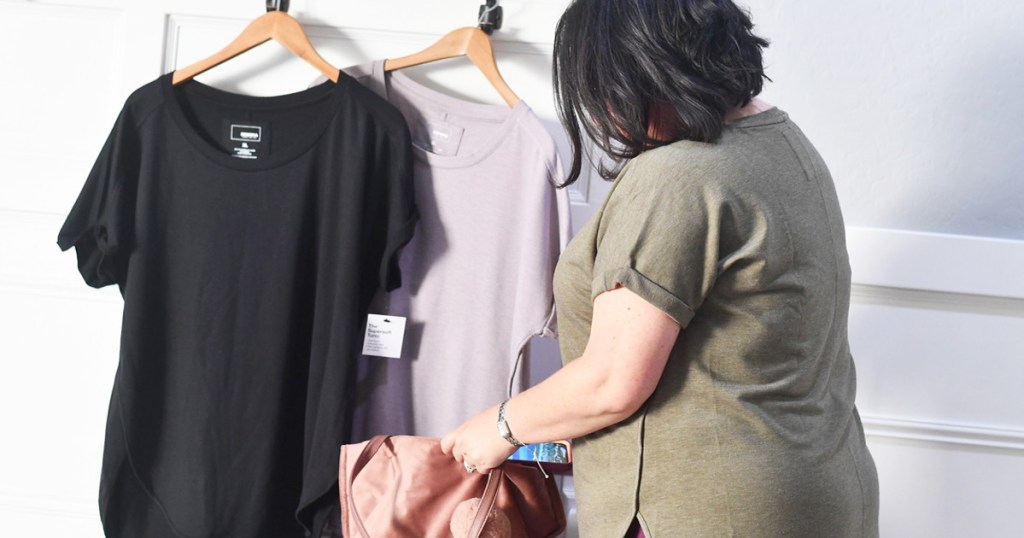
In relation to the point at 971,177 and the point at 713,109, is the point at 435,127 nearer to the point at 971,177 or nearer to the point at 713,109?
the point at 713,109

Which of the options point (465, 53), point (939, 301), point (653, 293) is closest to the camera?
point (653, 293)

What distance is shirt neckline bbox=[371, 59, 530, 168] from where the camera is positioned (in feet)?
4.81

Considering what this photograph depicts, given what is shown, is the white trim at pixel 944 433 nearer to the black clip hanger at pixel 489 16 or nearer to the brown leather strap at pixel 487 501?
the brown leather strap at pixel 487 501

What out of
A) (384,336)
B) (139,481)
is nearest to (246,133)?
(384,336)

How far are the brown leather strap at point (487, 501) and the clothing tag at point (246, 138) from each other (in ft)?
2.36

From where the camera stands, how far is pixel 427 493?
1.14 metres

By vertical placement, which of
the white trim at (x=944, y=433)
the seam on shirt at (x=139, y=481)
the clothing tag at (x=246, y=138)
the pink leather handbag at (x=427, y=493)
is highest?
the clothing tag at (x=246, y=138)

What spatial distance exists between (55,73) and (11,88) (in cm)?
9

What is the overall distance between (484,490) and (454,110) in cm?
69

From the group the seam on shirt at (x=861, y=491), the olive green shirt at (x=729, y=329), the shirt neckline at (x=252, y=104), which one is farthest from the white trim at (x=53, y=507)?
the seam on shirt at (x=861, y=491)

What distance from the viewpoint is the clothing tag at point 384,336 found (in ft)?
4.77

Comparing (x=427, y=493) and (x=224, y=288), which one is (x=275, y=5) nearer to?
(x=224, y=288)

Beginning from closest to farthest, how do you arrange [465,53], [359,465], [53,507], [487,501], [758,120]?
[758,120]
[487,501]
[359,465]
[465,53]
[53,507]

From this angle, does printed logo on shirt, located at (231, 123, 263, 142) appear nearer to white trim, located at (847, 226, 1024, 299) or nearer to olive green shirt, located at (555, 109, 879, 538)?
olive green shirt, located at (555, 109, 879, 538)
